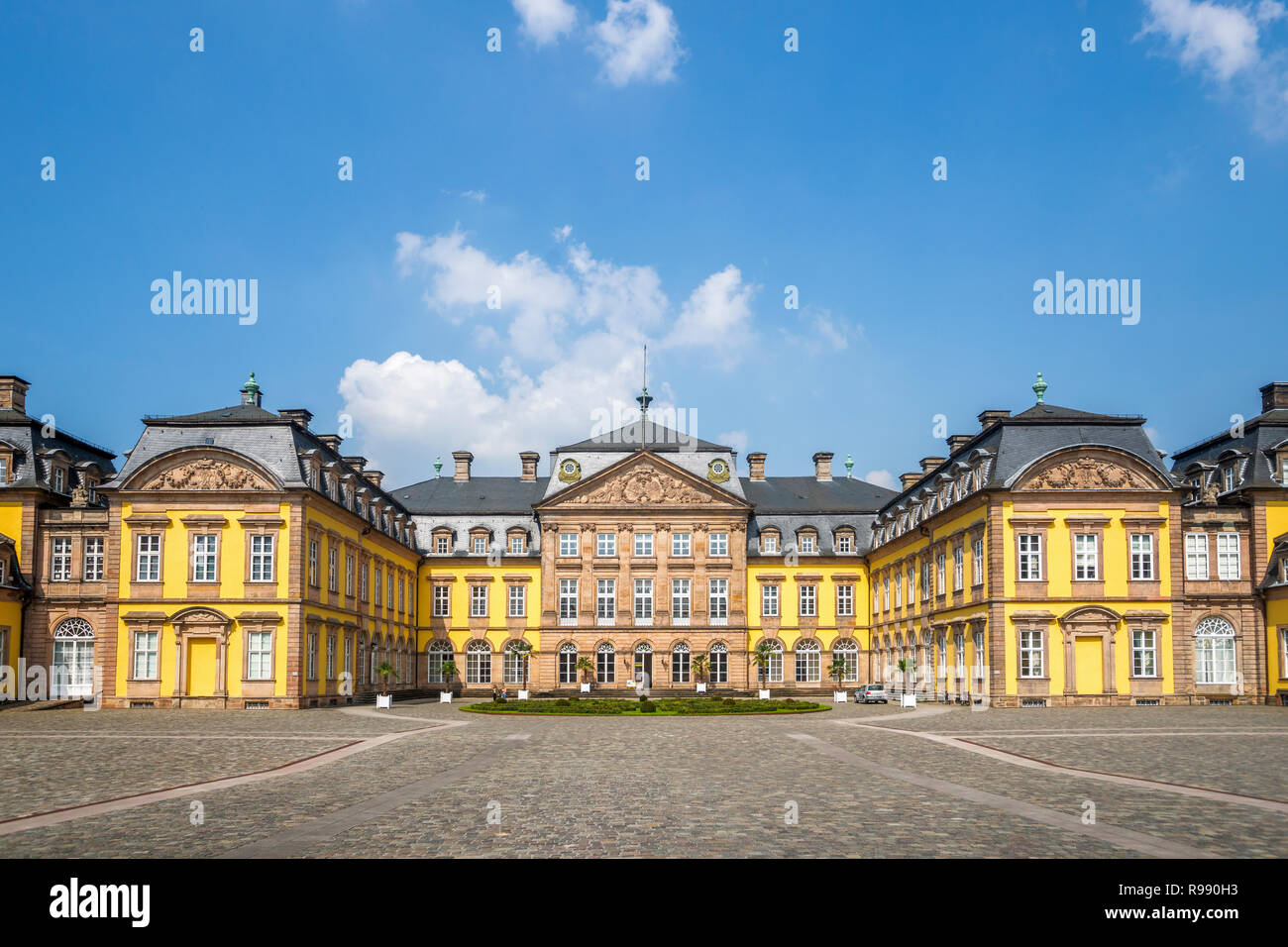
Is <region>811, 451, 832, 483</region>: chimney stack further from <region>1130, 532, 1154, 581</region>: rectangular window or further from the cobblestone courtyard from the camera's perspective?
the cobblestone courtyard

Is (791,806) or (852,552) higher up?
(852,552)

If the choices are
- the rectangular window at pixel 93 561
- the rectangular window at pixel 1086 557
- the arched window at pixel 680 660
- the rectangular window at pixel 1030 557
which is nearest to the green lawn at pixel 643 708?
the rectangular window at pixel 1030 557

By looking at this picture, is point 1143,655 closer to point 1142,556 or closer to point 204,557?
point 1142,556

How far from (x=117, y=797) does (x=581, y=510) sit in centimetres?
5202

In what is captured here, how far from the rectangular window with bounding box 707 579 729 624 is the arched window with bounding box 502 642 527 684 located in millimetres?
11725

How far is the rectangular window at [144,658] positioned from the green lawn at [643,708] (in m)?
13.0

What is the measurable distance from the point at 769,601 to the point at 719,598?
10.2 ft

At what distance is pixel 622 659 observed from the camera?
6775cm

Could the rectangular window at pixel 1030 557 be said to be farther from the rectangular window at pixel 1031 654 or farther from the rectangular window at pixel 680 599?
the rectangular window at pixel 680 599

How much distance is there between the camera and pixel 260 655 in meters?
46.4

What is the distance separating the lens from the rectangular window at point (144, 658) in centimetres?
4666
